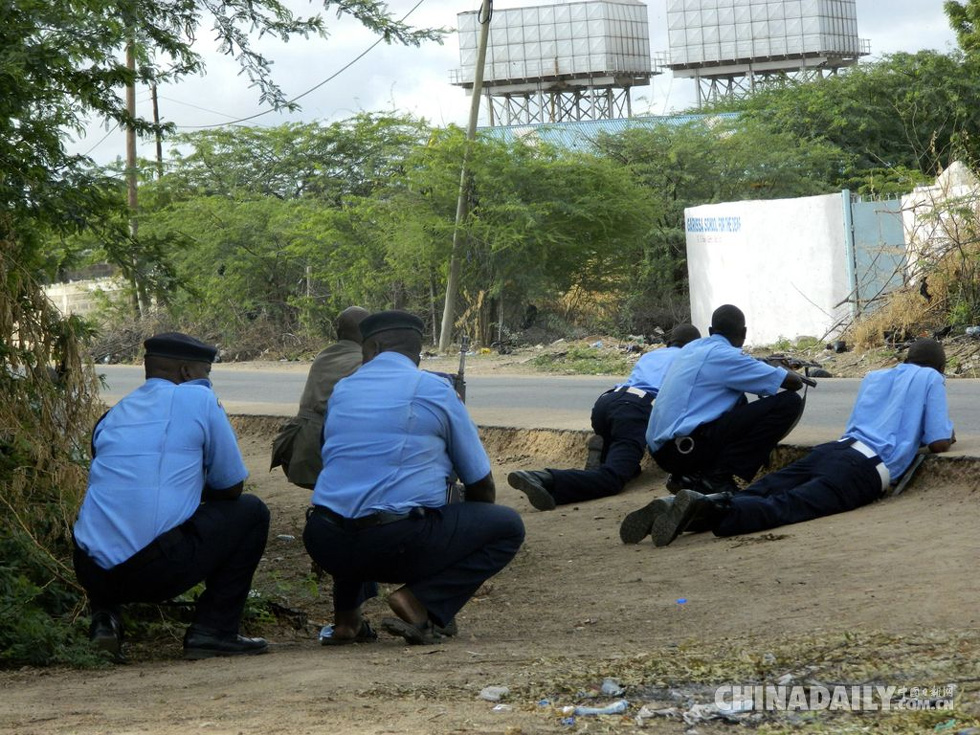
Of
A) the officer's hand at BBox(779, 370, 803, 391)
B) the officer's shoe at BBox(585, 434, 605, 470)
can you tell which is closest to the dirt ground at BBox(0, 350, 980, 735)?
the officer's hand at BBox(779, 370, 803, 391)

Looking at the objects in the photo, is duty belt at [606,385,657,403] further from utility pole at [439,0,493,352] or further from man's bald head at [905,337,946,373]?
utility pole at [439,0,493,352]

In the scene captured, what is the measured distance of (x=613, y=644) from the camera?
5.33 meters

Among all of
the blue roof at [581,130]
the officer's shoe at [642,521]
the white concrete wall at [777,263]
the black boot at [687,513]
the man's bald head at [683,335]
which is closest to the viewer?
the black boot at [687,513]

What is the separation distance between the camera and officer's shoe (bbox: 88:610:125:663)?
5.37 meters

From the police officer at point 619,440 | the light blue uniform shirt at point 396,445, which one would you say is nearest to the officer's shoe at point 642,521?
the police officer at point 619,440

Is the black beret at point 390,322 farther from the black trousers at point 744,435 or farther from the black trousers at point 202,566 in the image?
the black trousers at point 744,435

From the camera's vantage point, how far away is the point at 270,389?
20766mm

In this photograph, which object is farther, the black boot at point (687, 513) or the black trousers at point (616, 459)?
the black trousers at point (616, 459)

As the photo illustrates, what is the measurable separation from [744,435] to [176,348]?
429 centimetres

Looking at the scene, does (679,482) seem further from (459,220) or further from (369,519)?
(459,220)

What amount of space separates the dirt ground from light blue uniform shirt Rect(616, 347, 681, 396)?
1488 millimetres

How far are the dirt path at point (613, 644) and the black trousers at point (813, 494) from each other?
0.31 ft

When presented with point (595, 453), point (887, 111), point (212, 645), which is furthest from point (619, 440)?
point (887, 111)

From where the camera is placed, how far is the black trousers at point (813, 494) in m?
7.60
